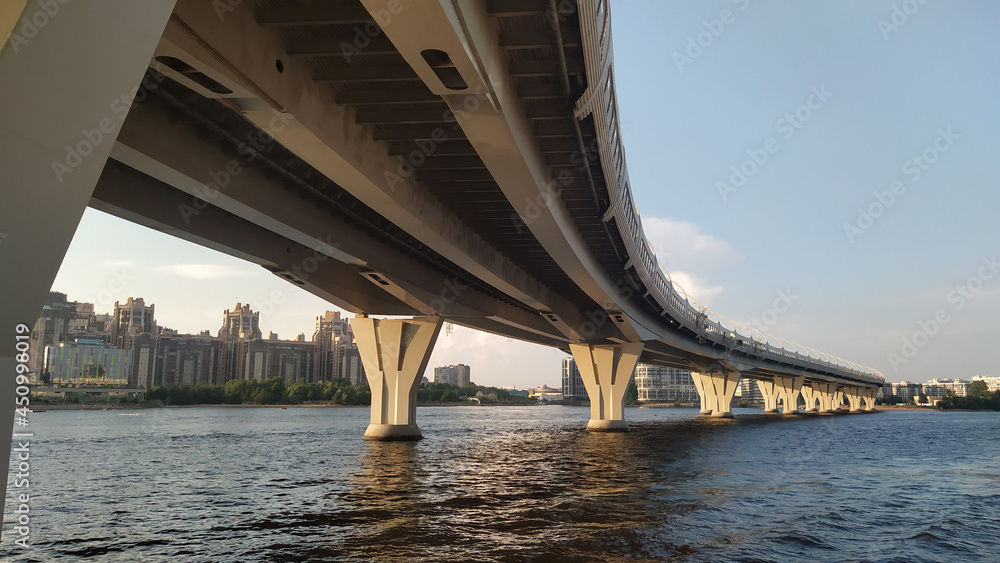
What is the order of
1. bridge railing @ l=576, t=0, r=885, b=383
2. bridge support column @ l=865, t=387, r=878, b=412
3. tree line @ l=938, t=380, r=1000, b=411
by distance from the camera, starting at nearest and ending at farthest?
bridge railing @ l=576, t=0, r=885, b=383 < bridge support column @ l=865, t=387, r=878, b=412 < tree line @ l=938, t=380, r=1000, b=411

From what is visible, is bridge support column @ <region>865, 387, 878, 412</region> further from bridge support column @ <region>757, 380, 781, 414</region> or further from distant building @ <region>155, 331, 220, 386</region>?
Answer: distant building @ <region>155, 331, 220, 386</region>

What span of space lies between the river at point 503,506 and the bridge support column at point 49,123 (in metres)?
9.09

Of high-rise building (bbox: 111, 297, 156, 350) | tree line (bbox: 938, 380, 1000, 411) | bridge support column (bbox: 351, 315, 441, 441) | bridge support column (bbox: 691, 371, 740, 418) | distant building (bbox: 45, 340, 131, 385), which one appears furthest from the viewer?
tree line (bbox: 938, 380, 1000, 411)

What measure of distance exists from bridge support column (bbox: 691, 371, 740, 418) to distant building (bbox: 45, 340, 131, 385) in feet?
278

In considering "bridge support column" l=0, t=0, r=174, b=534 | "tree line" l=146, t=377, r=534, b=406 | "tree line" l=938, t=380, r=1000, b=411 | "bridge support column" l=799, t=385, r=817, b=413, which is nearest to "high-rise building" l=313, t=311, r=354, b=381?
"tree line" l=146, t=377, r=534, b=406

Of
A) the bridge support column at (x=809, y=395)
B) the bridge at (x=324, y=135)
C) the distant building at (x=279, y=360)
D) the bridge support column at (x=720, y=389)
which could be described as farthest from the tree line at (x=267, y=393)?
the bridge at (x=324, y=135)

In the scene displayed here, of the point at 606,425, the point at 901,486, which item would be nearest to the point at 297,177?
the point at 901,486

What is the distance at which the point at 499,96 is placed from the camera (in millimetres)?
11180

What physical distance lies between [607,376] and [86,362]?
6619 centimetres

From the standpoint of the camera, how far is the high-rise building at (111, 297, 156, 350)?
88363 millimetres

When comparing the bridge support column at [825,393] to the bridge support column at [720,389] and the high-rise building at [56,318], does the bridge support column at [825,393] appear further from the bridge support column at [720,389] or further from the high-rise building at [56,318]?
the high-rise building at [56,318]

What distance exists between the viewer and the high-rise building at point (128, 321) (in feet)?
290

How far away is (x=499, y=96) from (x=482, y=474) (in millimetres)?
17388

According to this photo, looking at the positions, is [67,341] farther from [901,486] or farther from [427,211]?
[901,486]
